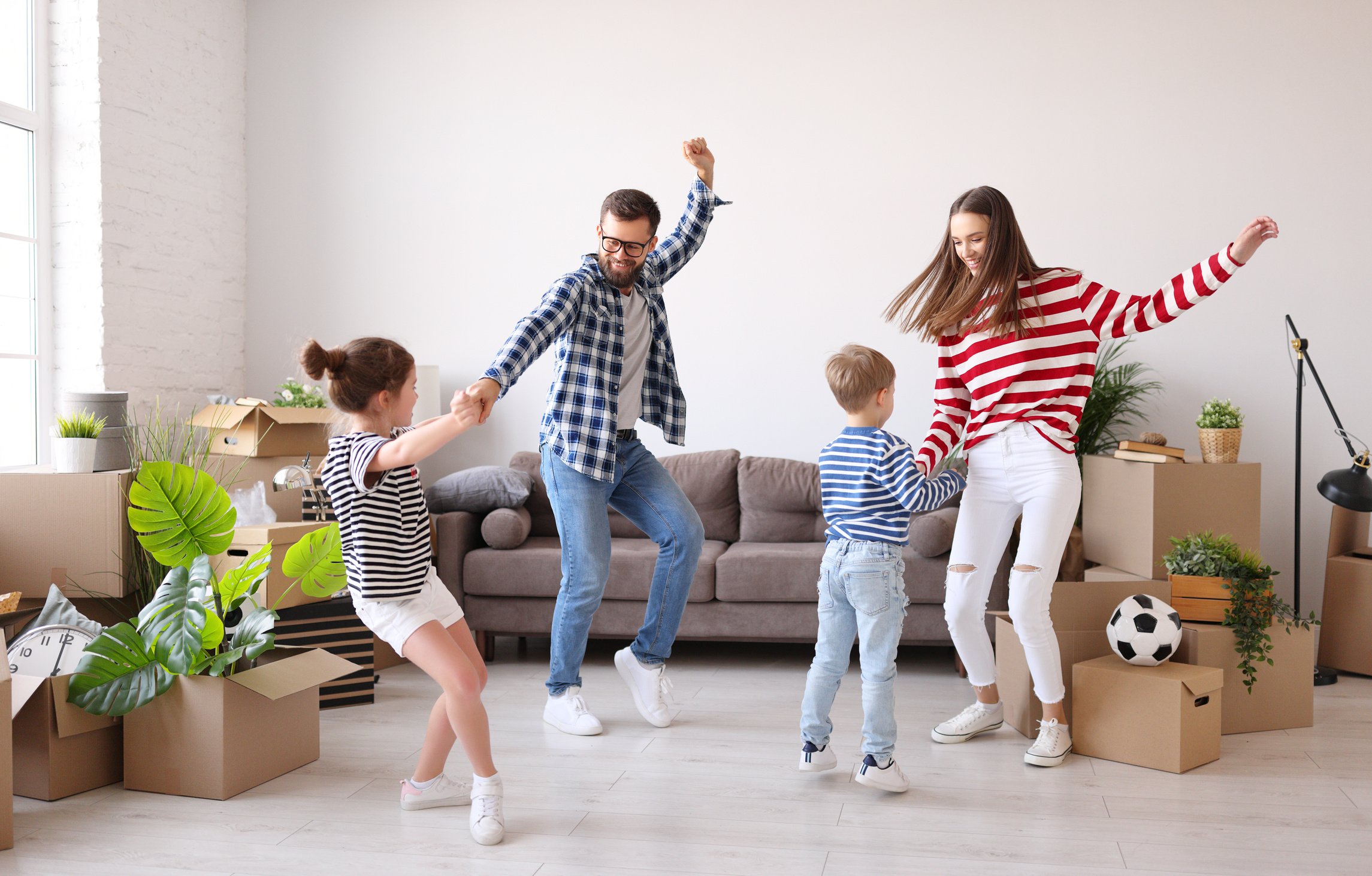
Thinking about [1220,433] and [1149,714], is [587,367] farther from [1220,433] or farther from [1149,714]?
[1220,433]

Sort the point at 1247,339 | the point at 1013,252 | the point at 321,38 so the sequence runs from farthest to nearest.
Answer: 1. the point at 321,38
2. the point at 1247,339
3. the point at 1013,252

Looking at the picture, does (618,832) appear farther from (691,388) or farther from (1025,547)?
(691,388)

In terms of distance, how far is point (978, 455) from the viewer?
2.61 m

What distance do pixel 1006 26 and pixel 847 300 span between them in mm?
1322

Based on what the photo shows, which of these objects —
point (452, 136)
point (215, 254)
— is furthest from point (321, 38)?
point (215, 254)

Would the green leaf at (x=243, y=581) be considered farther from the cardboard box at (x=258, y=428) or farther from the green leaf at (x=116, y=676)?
the cardboard box at (x=258, y=428)

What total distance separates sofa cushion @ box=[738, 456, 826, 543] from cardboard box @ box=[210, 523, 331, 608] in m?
1.72

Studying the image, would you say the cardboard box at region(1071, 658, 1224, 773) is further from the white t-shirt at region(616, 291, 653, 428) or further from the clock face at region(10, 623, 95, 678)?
the clock face at region(10, 623, 95, 678)

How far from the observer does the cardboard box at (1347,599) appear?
3598 mm

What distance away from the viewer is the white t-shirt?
283cm

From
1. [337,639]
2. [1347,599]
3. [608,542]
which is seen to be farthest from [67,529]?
[1347,599]

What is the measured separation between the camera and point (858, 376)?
2.27m

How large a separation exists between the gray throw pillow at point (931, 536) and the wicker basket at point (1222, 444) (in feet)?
2.79

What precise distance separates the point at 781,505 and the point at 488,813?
2.24 metres
